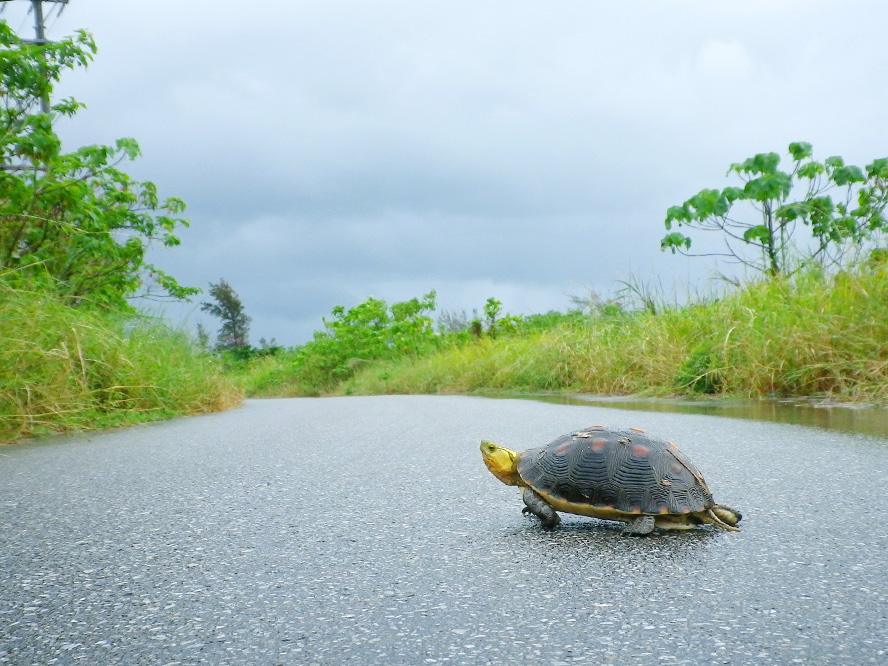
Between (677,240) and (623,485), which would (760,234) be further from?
(623,485)

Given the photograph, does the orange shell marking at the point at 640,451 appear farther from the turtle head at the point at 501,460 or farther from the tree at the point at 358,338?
the tree at the point at 358,338

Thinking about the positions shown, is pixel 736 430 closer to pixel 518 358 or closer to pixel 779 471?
pixel 779 471

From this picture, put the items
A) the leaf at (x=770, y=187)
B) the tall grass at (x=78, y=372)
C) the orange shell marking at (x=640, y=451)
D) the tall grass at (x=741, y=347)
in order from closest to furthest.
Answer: the orange shell marking at (x=640, y=451)
the tall grass at (x=78, y=372)
the tall grass at (x=741, y=347)
the leaf at (x=770, y=187)

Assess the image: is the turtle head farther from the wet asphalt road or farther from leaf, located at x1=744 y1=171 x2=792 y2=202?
leaf, located at x1=744 y1=171 x2=792 y2=202

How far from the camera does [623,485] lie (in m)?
2.30

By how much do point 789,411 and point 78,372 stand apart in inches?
248

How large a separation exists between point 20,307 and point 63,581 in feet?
17.6

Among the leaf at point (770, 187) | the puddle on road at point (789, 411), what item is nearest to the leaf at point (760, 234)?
the leaf at point (770, 187)

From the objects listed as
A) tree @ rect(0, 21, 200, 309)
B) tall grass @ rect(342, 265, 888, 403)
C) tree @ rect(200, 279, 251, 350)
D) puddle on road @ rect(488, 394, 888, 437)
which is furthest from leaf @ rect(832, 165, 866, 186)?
tree @ rect(200, 279, 251, 350)

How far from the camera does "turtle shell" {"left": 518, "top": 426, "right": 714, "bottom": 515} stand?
2.28 meters

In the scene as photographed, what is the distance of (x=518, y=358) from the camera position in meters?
15.7

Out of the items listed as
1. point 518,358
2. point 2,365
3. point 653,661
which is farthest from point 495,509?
point 518,358

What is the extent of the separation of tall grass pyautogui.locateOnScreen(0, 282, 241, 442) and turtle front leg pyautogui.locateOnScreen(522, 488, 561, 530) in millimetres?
4557

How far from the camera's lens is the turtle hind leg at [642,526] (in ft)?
7.47
